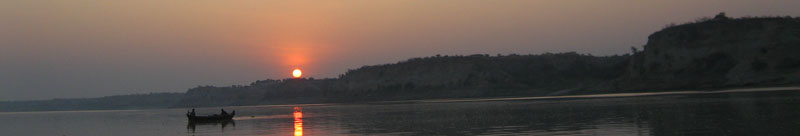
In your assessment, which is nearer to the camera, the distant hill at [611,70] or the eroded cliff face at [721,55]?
the eroded cliff face at [721,55]

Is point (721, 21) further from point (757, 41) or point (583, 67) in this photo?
point (583, 67)

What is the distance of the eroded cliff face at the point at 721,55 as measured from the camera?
66.4 metres

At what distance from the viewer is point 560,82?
106 m

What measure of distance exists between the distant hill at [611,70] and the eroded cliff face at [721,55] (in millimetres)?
82

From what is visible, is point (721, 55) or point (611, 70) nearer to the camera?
point (721, 55)

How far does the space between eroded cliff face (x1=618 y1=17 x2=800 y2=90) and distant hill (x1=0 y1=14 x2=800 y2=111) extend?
82mm

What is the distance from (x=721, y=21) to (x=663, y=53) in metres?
5.88

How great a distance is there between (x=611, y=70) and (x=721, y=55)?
1248 inches

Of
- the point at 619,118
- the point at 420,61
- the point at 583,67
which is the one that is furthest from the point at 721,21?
the point at 420,61

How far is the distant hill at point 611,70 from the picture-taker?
6894 cm

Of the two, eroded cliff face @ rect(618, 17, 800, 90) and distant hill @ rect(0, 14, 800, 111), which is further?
distant hill @ rect(0, 14, 800, 111)

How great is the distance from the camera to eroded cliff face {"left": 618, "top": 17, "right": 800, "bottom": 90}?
218ft

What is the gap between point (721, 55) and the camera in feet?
240

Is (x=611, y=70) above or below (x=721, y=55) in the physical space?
above
